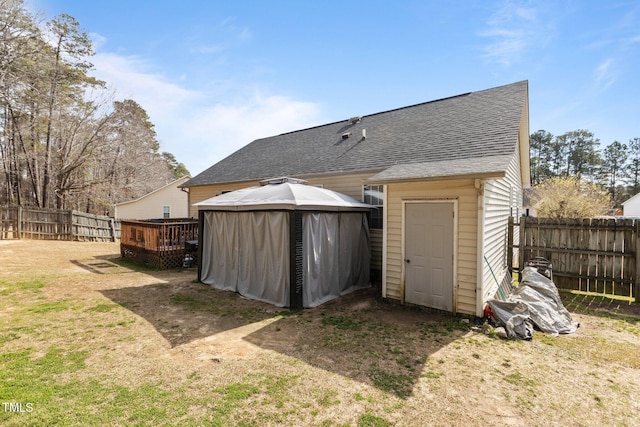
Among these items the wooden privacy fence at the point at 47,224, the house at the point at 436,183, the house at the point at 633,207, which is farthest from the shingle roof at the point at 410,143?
the house at the point at 633,207

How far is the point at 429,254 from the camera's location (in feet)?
19.3

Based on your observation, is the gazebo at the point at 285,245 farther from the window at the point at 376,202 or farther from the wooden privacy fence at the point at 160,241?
the wooden privacy fence at the point at 160,241

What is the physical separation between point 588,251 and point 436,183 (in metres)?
4.48

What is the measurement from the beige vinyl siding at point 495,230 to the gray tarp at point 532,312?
0.43 m

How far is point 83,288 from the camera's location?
718 centimetres

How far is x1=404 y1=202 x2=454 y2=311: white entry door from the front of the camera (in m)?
5.70

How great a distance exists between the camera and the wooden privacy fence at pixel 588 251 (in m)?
6.52

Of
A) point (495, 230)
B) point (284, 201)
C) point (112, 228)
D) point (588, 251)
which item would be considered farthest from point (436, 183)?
point (112, 228)

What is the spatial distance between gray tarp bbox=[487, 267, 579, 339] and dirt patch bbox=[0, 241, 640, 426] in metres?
0.21

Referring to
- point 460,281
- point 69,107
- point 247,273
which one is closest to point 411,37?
point 460,281

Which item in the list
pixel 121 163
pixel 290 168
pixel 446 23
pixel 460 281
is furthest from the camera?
pixel 121 163

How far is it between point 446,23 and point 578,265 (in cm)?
740

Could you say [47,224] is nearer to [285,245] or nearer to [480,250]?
[285,245]

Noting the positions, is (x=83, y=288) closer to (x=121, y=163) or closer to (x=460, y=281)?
(x=460, y=281)
